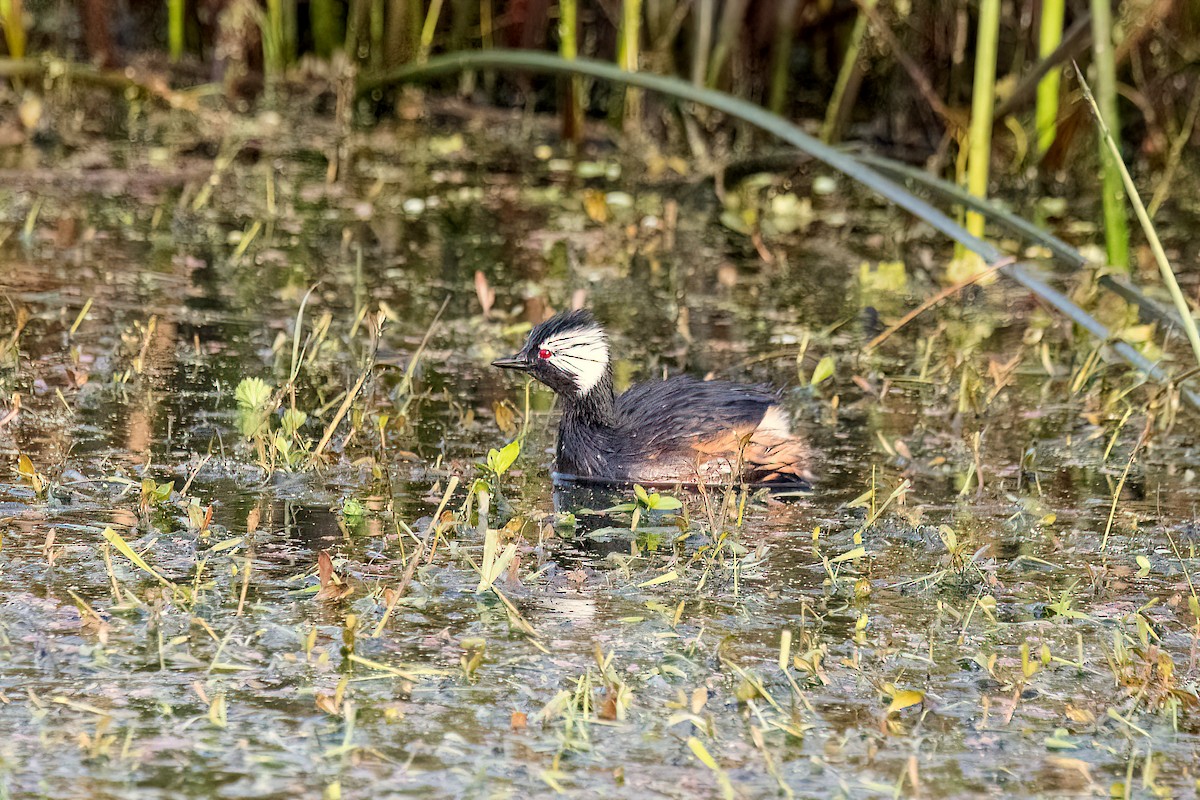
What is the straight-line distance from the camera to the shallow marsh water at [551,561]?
3508 millimetres

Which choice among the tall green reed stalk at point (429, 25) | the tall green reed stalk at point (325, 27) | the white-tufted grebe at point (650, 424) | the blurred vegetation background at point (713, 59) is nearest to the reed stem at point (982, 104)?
the blurred vegetation background at point (713, 59)

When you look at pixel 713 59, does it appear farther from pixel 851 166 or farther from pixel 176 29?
→ pixel 851 166

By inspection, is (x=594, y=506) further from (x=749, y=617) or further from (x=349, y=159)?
(x=349, y=159)

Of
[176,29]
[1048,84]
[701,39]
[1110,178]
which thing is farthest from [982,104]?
[176,29]

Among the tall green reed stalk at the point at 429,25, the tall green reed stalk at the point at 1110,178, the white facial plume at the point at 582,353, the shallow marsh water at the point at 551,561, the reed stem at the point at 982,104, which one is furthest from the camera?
the tall green reed stalk at the point at 429,25

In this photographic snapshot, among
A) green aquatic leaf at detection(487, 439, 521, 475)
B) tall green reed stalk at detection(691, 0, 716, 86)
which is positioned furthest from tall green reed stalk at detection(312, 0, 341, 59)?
green aquatic leaf at detection(487, 439, 521, 475)

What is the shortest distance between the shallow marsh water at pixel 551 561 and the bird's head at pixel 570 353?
261 millimetres

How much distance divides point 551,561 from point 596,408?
1219 mm

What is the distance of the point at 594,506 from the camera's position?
5328 millimetres

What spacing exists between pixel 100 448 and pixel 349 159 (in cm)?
548

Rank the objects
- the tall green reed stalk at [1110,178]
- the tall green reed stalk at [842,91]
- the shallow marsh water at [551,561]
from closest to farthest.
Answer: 1. the shallow marsh water at [551,561]
2. the tall green reed stalk at [1110,178]
3. the tall green reed stalk at [842,91]

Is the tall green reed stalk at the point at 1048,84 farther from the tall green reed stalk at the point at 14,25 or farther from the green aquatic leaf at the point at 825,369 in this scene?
the tall green reed stalk at the point at 14,25

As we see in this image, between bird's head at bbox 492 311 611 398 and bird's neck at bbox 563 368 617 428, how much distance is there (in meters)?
0.01

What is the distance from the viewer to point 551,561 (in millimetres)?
4668
